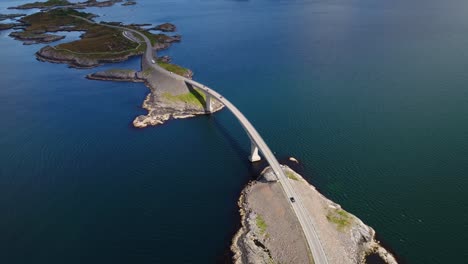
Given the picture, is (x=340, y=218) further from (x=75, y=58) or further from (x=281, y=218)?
(x=75, y=58)

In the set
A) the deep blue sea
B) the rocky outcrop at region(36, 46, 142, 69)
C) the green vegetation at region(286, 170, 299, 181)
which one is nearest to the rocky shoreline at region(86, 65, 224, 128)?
the deep blue sea

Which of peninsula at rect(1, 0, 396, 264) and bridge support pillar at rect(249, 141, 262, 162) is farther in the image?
bridge support pillar at rect(249, 141, 262, 162)

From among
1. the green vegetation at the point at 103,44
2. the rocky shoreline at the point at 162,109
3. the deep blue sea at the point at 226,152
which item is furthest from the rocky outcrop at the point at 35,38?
the rocky shoreline at the point at 162,109

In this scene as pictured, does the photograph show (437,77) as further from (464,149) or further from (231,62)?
(231,62)

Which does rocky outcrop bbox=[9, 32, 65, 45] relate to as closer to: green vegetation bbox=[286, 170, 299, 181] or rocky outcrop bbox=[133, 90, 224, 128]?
rocky outcrop bbox=[133, 90, 224, 128]

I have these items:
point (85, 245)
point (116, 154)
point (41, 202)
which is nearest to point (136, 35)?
point (116, 154)

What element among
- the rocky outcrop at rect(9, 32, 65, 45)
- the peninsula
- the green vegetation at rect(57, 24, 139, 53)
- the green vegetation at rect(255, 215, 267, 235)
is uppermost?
the green vegetation at rect(57, 24, 139, 53)

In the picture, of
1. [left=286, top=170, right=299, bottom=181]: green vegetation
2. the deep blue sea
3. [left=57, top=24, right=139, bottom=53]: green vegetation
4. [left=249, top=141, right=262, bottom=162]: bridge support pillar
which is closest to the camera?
the deep blue sea
